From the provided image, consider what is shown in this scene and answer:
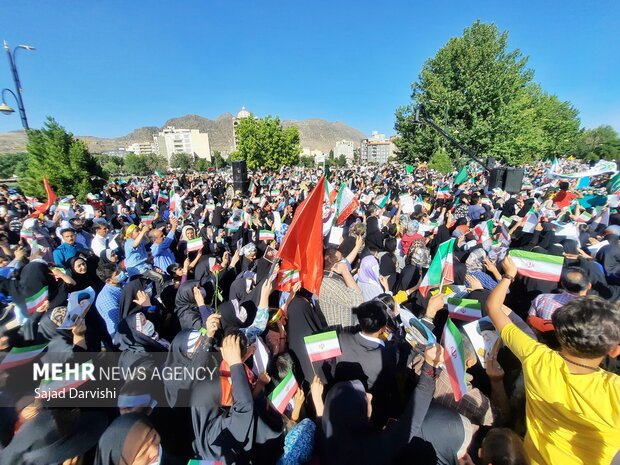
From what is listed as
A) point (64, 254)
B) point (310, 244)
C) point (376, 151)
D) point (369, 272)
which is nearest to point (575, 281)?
point (369, 272)

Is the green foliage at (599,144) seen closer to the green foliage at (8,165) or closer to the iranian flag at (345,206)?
the iranian flag at (345,206)

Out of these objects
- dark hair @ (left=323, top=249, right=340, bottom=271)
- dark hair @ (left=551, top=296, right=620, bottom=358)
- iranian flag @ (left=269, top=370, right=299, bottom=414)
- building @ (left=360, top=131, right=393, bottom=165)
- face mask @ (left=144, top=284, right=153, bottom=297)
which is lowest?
face mask @ (left=144, top=284, right=153, bottom=297)

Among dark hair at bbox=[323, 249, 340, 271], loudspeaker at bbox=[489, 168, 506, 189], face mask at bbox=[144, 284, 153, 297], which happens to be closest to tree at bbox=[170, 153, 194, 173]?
loudspeaker at bbox=[489, 168, 506, 189]

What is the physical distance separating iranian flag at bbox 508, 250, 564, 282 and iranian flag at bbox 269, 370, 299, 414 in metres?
2.34

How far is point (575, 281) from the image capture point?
3.12 metres

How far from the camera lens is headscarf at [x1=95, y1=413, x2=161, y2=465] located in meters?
1.55

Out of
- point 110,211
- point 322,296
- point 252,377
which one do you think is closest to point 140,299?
point 252,377

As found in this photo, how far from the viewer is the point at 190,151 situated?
514 ft

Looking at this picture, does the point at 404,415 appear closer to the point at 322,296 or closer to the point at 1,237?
the point at 322,296

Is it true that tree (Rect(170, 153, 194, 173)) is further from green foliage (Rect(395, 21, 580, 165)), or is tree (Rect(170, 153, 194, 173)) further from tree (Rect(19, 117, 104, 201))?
green foliage (Rect(395, 21, 580, 165))

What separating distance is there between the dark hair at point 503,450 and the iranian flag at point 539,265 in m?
1.61

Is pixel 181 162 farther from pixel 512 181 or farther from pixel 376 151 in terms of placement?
pixel 512 181

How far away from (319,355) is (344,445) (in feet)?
2.25

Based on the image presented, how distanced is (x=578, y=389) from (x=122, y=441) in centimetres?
241
